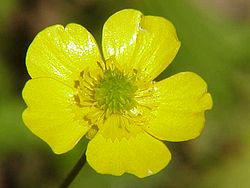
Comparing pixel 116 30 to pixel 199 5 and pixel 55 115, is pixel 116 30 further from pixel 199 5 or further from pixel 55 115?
pixel 199 5

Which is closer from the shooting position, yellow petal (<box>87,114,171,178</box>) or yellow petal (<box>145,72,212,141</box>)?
yellow petal (<box>87,114,171,178</box>)

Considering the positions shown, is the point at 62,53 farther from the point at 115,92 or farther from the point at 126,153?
the point at 126,153

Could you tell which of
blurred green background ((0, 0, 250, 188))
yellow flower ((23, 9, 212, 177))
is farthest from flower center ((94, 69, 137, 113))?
blurred green background ((0, 0, 250, 188))

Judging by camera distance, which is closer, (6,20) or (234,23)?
(6,20)

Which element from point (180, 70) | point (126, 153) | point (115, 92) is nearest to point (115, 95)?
point (115, 92)

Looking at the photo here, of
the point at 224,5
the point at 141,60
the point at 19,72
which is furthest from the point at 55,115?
the point at 224,5

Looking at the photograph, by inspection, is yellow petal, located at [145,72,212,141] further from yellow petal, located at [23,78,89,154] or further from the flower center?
yellow petal, located at [23,78,89,154]
